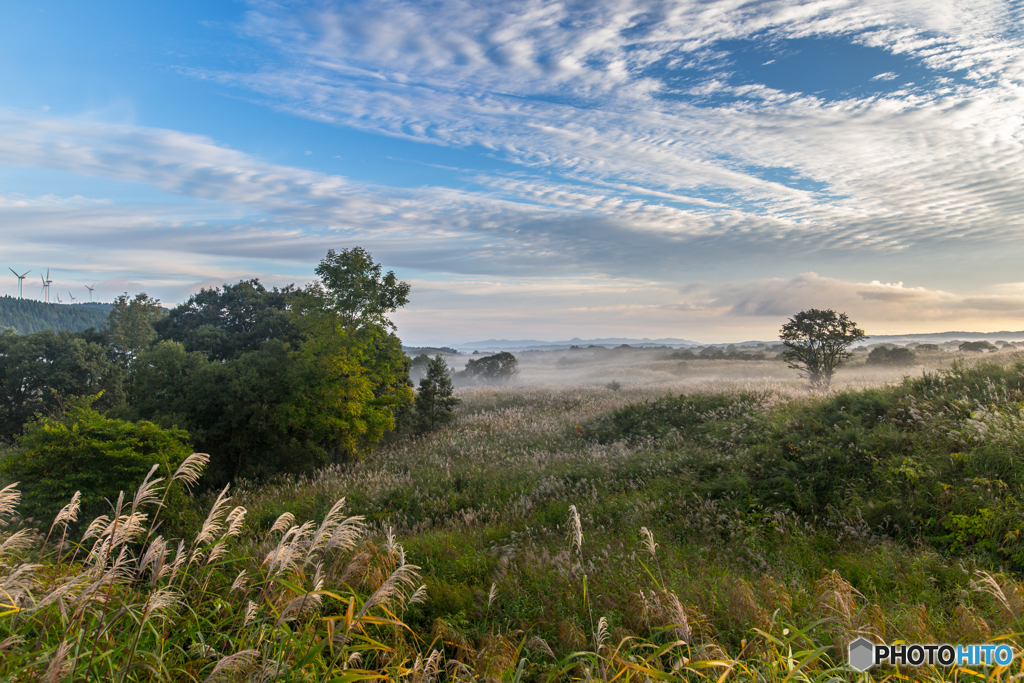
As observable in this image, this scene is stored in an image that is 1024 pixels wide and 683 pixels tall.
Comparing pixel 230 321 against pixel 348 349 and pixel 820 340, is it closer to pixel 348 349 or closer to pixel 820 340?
pixel 348 349

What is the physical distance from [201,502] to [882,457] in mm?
19407

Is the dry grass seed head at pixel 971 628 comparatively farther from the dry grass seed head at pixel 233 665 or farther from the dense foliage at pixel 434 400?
the dense foliage at pixel 434 400

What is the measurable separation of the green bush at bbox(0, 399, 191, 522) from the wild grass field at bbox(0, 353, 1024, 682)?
1.07 metres

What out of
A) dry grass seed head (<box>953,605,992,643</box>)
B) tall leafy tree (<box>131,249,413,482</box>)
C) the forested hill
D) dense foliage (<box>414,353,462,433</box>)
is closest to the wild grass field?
dry grass seed head (<box>953,605,992,643</box>)

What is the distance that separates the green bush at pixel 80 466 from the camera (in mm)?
11945

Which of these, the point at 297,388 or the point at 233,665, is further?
the point at 297,388

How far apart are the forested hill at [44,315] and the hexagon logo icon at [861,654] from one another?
206 m

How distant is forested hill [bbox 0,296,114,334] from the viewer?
160 m

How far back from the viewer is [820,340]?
24.5m

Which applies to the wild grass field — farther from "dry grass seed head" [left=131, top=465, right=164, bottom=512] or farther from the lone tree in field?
the lone tree in field

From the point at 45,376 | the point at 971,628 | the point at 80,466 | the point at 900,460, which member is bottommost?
the point at 80,466

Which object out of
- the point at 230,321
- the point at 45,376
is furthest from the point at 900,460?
the point at 45,376

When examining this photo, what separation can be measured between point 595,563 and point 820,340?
901 inches

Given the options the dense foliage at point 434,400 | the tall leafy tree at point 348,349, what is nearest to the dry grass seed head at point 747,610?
the tall leafy tree at point 348,349
